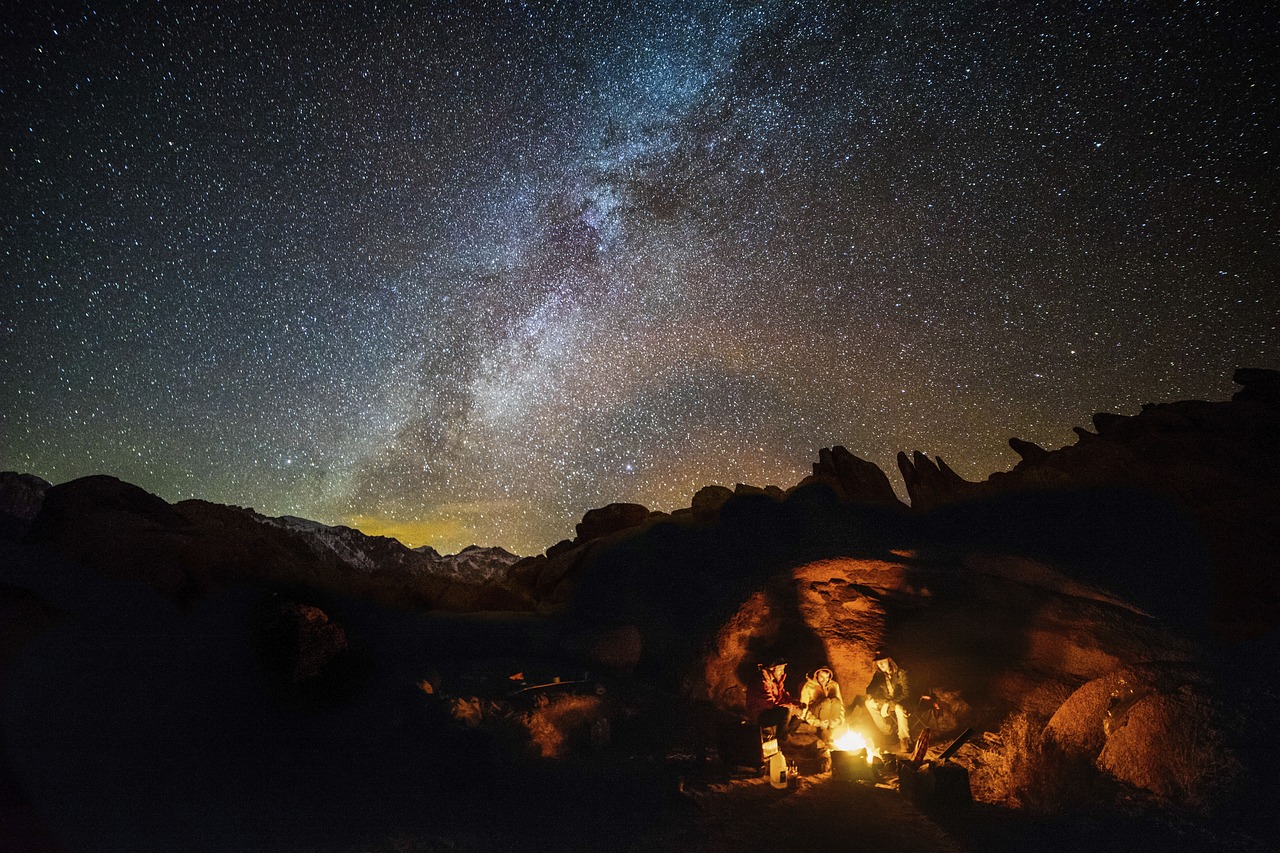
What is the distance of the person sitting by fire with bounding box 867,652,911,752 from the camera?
12.0 meters

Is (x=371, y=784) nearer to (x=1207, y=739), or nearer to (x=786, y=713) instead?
(x=786, y=713)

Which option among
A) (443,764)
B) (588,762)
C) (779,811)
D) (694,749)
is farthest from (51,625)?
(779,811)

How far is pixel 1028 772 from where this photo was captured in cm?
982

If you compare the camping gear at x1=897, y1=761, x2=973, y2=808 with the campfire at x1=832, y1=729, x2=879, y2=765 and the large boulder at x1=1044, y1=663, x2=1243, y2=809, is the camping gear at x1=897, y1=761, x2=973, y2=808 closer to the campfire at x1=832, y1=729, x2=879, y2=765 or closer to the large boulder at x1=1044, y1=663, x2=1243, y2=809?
the campfire at x1=832, y1=729, x2=879, y2=765

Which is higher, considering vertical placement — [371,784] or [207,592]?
[207,592]

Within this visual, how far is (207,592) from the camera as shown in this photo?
11531 millimetres

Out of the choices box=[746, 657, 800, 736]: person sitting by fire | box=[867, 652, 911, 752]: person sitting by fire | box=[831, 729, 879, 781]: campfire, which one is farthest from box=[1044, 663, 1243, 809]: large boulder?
box=[746, 657, 800, 736]: person sitting by fire

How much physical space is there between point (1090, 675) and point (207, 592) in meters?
18.3

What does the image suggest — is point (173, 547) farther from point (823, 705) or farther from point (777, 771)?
point (823, 705)

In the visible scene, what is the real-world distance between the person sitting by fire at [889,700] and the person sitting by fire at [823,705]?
783 mm

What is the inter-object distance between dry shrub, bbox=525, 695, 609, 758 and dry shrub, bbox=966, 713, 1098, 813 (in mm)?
7702

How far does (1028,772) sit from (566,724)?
9.17 m

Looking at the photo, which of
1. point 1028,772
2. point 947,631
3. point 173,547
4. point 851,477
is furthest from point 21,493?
point 1028,772

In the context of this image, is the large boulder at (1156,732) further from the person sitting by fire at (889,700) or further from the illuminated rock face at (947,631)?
the person sitting by fire at (889,700)
